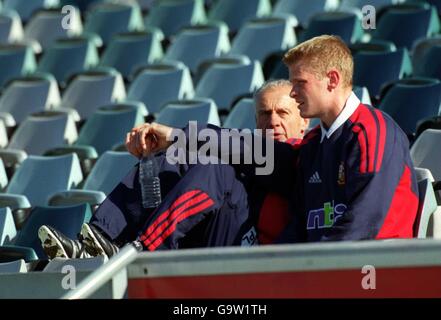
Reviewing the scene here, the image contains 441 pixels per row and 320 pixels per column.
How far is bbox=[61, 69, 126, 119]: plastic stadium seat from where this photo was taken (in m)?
8.96

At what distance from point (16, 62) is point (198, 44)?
158cm

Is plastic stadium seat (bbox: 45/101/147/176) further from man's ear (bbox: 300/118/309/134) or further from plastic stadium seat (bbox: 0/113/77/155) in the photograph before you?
man's ear (bbox: 300/118/309/134)

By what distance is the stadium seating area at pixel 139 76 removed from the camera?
6863mm

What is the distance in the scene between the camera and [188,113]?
7680 millimetres

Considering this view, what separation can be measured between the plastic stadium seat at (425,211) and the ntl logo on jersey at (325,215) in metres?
0.28

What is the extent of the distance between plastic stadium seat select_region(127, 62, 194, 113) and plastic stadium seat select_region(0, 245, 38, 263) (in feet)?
10.0

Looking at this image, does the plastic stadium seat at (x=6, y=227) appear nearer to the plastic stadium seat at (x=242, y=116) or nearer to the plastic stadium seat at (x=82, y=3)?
the plastic stadium seat at (x=242, y=116)

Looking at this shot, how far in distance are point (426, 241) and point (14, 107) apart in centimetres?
650

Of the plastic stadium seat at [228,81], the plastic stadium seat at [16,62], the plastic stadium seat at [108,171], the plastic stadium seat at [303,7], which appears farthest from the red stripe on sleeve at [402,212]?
the plastic stadium seat at [16,62]

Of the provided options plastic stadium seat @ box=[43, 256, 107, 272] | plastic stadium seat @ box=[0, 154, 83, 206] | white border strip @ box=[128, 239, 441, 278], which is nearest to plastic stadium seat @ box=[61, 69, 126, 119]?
plastic stadium seat @ box=[0, 154, 83, 206]

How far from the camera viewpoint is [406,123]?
6.93 m

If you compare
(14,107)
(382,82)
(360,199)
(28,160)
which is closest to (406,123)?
(382,82)

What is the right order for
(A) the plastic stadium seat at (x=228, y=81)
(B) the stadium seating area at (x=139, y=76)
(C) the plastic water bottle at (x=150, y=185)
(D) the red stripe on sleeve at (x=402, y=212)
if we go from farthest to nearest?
1. (A) the plastic stadium seat at (x=228, y=81)
2. (B) the stadium seating area at (x=139, y=76)
3. (C) the plastic water bottle at (x=150, y=185)
4. (D) the red stripe on sleeve at (x=402, y=212)
